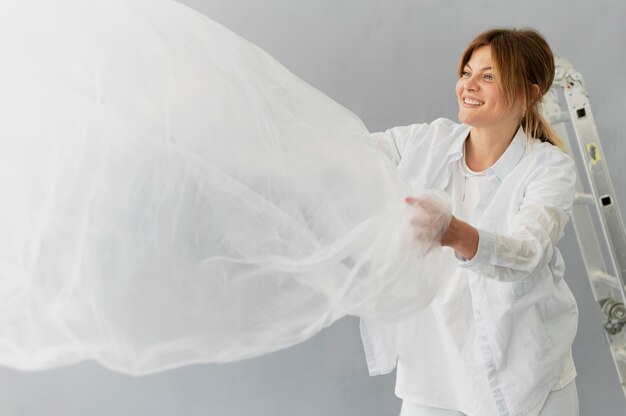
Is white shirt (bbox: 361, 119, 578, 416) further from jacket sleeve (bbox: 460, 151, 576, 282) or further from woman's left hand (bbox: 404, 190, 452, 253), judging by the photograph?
woman's left hand (bbox: 404, 190, 452, 253)

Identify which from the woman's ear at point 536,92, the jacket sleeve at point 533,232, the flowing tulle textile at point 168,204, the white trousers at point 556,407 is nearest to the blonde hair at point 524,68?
the woman's ear at point 536,92

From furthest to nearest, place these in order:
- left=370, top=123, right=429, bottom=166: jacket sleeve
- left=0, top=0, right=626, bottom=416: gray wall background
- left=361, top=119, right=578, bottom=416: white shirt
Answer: left=0, top=0, right=626, bottom=416: gray wall background → left=370, top=123, right=429, bottom=166: jacket sleeve → left=361, top=119, right=578, bottom=416: white shirt

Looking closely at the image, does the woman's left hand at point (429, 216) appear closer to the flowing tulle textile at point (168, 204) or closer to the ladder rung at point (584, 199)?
the flowing tulle textile at point (168, 204)

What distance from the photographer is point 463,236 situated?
4.03ft

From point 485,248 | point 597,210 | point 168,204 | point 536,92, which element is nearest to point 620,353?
point 597,210

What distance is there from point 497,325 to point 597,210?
0.57 metres

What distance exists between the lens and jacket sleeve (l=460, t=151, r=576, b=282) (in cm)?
124

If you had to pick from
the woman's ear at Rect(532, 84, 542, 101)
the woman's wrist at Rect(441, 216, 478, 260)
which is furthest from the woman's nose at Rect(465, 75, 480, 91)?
the woman's wrist at Rect(441, 216, 478, 260)

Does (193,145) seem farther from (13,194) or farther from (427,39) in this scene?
(427,39)

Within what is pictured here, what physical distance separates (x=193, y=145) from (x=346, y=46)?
1.08 m

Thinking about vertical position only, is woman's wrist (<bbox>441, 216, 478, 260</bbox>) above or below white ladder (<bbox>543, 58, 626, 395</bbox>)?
above

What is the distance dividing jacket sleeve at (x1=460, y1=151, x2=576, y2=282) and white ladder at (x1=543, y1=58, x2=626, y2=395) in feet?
1.06

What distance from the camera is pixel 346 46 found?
7.00 ft

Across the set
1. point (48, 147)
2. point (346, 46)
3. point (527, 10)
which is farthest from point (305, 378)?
point (48, 147)
